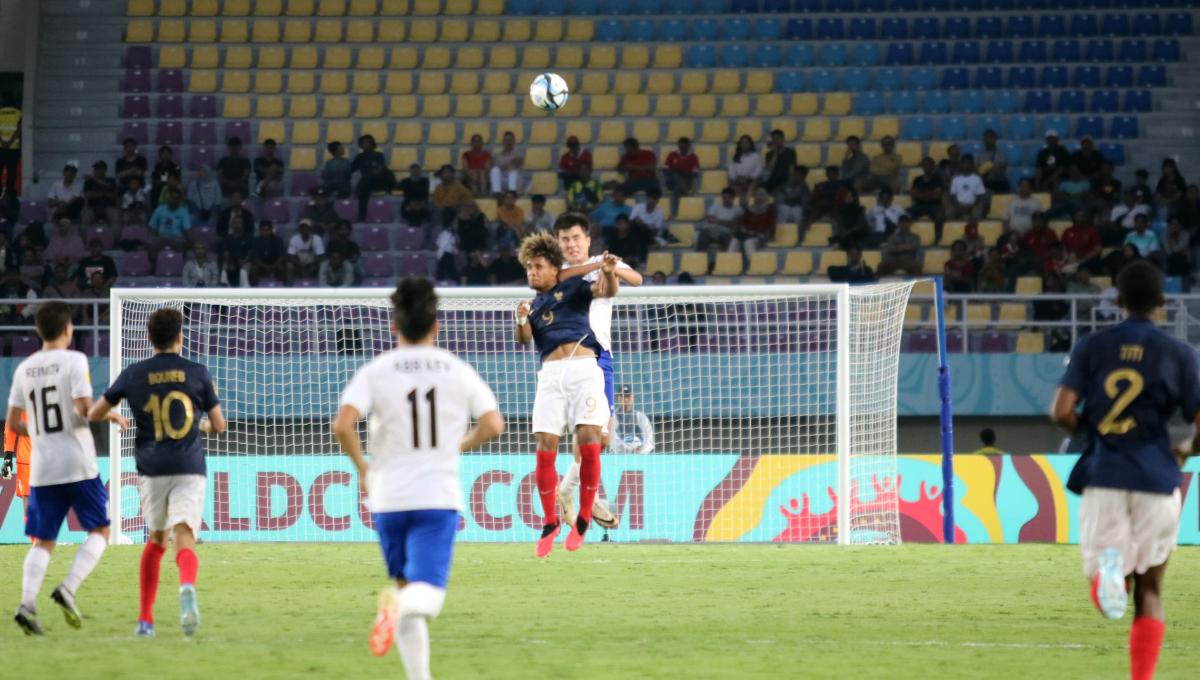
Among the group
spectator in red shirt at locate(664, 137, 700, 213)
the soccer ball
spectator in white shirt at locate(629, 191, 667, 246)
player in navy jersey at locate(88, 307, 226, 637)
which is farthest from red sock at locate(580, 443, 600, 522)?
spectator in red shirt at locate(664, 137, 700, 213)

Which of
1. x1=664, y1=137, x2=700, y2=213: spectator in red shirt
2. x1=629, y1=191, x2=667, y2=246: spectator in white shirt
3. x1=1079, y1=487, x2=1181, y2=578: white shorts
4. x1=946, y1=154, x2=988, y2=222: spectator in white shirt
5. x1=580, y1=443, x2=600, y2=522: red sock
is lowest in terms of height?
x1=580, y1=443, x2=600, y2=522: red sock

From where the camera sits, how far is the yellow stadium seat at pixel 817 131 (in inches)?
1001

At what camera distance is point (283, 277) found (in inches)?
859

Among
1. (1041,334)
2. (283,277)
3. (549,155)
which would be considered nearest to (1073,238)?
(1041,334)

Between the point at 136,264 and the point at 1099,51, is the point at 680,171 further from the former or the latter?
the point at 136,264

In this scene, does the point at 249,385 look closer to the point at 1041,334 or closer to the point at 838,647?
the point at 1041,334

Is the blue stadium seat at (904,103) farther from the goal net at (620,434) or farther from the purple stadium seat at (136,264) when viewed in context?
the purple stadium seat at (136,264)

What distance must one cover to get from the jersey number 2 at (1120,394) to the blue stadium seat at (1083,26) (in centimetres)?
2159

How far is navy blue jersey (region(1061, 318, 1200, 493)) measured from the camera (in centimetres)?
656

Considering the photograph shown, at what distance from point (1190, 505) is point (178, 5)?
60.2 ft

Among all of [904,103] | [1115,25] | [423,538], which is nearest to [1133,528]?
[423,538]

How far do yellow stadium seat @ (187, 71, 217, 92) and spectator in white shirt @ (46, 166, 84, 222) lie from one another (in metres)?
3.02

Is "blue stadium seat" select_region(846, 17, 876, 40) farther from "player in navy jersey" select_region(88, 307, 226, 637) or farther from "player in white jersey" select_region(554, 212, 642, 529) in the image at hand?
"player in navy jersey" select_region(88, 307, 226, 637)

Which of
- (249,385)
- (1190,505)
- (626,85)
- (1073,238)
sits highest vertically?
(626,85)
